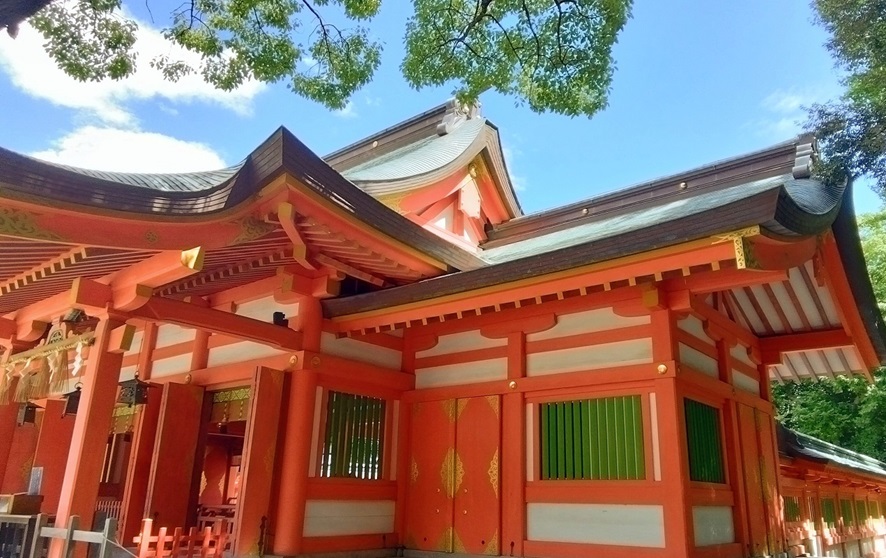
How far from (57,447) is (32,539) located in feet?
7.82

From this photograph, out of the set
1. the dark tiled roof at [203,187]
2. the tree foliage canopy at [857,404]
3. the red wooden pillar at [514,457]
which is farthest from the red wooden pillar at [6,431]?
the tree foliage canopy at [857,404]

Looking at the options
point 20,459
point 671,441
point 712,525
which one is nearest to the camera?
point 671,441

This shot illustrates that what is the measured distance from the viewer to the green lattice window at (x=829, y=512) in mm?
12316

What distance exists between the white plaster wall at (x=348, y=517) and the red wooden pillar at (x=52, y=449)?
3.01 meters

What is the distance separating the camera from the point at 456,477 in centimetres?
711

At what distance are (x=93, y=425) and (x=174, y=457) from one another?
1604 mm

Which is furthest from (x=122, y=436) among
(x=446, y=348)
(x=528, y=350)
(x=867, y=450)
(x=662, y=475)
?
(x=867, y=450)

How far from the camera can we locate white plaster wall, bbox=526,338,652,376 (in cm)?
614

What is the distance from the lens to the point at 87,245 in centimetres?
489

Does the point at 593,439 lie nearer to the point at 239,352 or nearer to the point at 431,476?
the point at 431,476

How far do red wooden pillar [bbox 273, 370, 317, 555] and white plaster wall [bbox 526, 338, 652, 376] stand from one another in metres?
2.42

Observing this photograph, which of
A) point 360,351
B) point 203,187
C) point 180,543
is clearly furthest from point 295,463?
point 203,187

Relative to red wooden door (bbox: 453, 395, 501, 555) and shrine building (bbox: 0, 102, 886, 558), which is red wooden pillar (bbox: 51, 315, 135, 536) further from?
red wooden door (bbox: 453, 395, 501, 555)

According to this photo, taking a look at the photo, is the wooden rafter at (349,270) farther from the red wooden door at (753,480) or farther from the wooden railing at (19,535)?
the red wooden door at (753,480)
